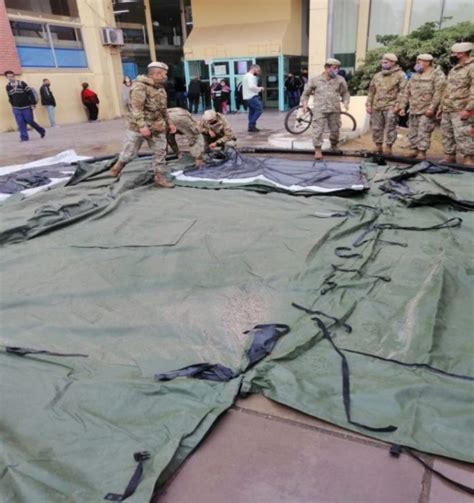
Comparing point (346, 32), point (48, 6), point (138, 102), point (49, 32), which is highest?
point (48, 6)

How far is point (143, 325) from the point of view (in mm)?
2357

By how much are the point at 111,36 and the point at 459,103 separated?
12.9 metres

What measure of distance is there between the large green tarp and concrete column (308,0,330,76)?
634 cm

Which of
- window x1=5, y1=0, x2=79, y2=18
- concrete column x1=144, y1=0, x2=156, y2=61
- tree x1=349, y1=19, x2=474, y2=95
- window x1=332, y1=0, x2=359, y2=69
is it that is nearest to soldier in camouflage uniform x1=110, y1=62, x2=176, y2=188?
tree x1=349, y1=19, x2=474, y2=95

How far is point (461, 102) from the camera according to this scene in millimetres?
5137

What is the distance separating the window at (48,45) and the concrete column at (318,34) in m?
8.20

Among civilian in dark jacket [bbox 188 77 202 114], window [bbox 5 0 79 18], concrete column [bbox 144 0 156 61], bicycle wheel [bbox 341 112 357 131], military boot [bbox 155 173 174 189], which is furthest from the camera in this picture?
concrete column [bbox 144 0 156 61]

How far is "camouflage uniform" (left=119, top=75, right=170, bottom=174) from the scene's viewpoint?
4.82m

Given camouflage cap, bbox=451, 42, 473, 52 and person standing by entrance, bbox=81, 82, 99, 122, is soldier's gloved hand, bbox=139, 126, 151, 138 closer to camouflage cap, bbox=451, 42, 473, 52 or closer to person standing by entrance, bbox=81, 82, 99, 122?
camouflage cap, bbox=451, 42, 473, 52

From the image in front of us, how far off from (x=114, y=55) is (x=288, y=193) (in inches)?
524

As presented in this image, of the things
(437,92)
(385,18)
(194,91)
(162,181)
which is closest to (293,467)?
(162,181)

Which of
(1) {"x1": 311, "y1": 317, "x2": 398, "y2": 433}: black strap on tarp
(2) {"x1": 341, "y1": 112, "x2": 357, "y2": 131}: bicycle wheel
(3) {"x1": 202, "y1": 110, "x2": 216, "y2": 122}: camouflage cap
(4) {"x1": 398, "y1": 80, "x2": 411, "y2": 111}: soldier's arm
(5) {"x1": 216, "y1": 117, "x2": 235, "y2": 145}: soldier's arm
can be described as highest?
(4) {"x1": 398, "y1": 80, "x2": 411, "y2": 111}: soldier's arm

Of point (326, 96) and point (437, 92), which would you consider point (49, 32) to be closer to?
point (326, 96)

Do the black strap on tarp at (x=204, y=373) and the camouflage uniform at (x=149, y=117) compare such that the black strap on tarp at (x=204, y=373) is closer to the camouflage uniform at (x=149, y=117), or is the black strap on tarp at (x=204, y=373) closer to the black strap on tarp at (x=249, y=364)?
the black strap on tarp at (x=249, y=364)
